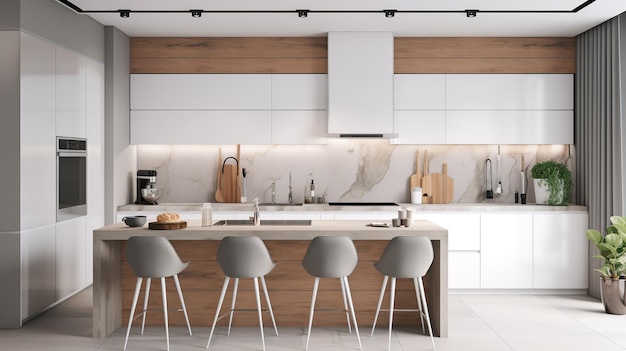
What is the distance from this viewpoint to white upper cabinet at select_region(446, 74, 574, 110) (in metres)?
6.77

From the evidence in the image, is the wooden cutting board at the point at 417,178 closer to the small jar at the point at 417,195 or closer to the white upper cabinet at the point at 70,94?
the small jar at the point at 417,195

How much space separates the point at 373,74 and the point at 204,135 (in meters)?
1.89

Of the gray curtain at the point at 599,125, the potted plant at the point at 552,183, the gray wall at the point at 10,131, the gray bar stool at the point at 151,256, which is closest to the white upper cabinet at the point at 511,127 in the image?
the gray curtain at the point at 599,125

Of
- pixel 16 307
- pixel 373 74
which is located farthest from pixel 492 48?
pixel 16 307

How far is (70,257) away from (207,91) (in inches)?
86.2

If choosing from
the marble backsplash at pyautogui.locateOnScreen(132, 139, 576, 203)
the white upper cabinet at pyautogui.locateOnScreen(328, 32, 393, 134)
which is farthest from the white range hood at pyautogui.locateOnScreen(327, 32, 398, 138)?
the marble backsplash at pyautogui.locateOnScreen(132, 139, 576, 203)

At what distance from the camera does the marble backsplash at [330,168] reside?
711 centimetres

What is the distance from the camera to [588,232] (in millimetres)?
5773

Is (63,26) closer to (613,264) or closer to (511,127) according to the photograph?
(511,127)

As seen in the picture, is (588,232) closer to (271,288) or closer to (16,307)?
(271,288)

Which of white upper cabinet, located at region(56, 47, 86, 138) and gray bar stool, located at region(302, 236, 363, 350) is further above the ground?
white upper cabinet, located at region(56, 47, 86, 138)

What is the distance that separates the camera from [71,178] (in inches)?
225

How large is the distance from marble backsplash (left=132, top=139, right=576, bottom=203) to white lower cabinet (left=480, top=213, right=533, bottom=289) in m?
0.67

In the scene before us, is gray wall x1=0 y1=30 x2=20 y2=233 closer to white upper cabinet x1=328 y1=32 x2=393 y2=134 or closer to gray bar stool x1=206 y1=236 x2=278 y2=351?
gray bar stool x1=206 y1=236 x2=278 y2=351
